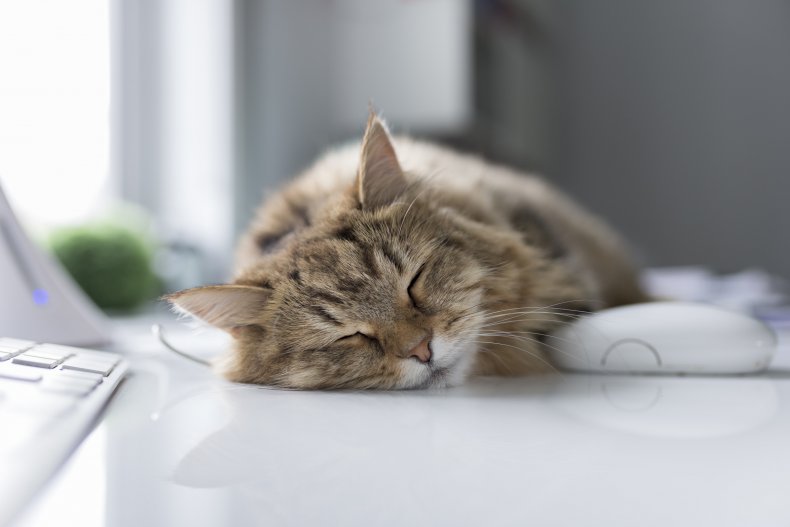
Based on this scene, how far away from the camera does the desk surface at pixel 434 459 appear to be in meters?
0.55

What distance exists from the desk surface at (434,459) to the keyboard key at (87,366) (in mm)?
56

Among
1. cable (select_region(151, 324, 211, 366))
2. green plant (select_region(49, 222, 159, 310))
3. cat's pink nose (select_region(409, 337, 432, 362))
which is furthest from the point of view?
green plant (select_region(49, 222, 159, 310))

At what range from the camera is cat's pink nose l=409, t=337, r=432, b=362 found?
3.83 ft

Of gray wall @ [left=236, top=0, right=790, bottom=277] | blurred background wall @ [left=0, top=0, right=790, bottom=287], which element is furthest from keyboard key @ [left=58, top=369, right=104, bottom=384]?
gray wall @ [left=236, top=0, right=790, bottom=277]

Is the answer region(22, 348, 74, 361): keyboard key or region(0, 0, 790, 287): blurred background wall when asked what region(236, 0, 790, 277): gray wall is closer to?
region(0, 0, 790, 287): blurred background wall

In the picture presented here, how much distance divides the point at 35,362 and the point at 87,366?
0.31 feet

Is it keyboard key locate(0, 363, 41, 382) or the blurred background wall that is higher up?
the blurred background wall

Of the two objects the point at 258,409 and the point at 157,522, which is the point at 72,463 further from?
the point at 258,409

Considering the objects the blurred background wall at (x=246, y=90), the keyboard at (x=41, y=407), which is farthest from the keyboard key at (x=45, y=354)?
the blurred background wall at (x=246, y=90)

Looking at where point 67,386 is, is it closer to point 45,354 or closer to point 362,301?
point 45,354

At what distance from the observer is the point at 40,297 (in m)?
1.34

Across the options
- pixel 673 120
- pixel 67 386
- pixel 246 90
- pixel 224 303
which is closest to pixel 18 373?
pixel 67 386

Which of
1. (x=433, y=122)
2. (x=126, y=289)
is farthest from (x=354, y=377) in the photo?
(x=433, y=122)

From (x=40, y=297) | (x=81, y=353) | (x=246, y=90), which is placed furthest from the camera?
(x=246, y=90)
